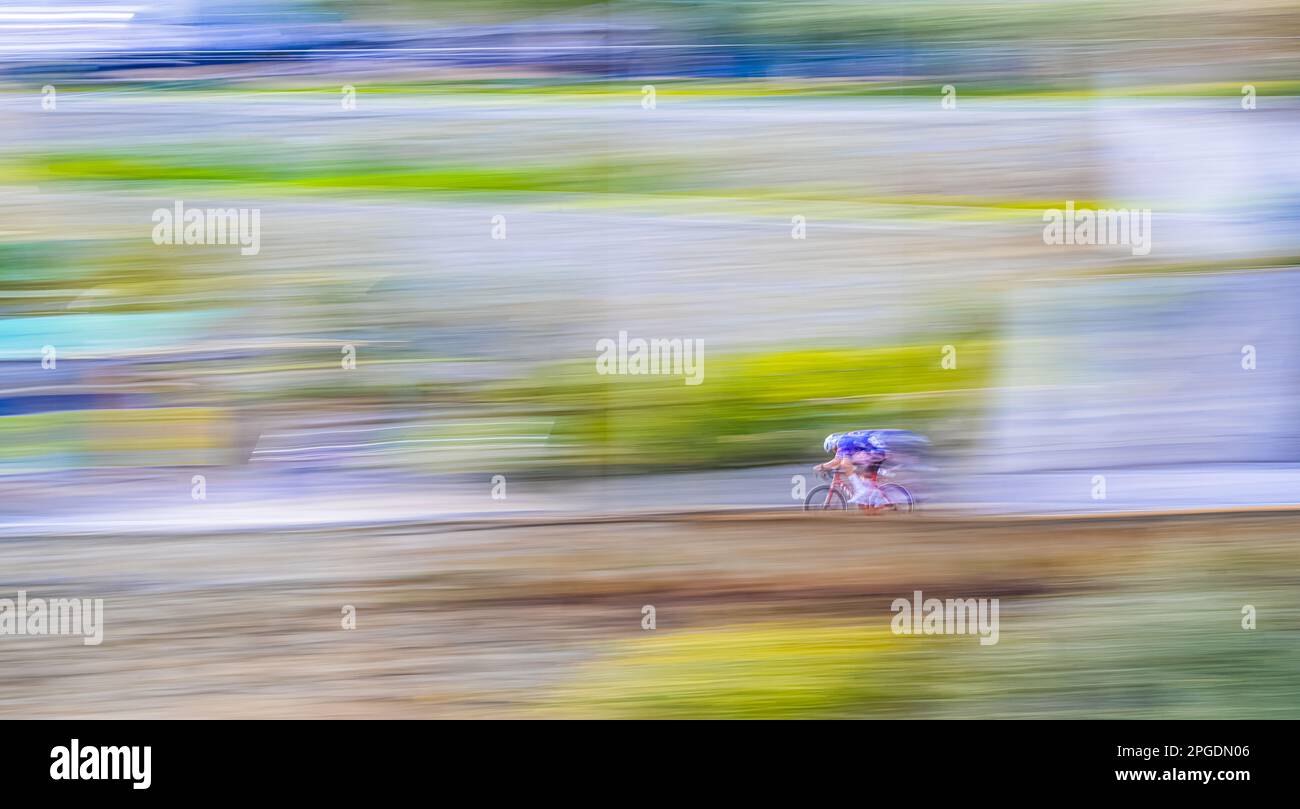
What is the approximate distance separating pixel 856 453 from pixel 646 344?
703 mm

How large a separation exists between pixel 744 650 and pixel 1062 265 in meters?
1.49

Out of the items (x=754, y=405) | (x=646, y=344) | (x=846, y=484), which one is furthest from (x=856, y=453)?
(x=646, y=344)

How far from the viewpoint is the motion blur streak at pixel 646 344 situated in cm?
390

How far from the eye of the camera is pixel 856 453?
3932 mm

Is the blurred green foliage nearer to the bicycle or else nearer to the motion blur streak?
the motion blur streak

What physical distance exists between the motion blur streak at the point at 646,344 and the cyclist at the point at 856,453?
40 millimetres

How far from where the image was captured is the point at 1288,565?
157 inches

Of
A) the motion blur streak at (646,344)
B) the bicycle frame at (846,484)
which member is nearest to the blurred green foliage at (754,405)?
the motion blur streak at (646,344)

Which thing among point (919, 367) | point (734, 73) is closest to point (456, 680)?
point (919, 367)

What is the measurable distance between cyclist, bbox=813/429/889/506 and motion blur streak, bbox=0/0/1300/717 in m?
0.04

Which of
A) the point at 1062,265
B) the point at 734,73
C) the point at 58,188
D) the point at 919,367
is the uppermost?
the point at 734,73

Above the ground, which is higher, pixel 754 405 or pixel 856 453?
pixel 754 405

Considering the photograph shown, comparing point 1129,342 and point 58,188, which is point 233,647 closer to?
point 58,188

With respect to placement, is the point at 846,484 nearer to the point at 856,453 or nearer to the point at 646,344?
the point at 856,453
